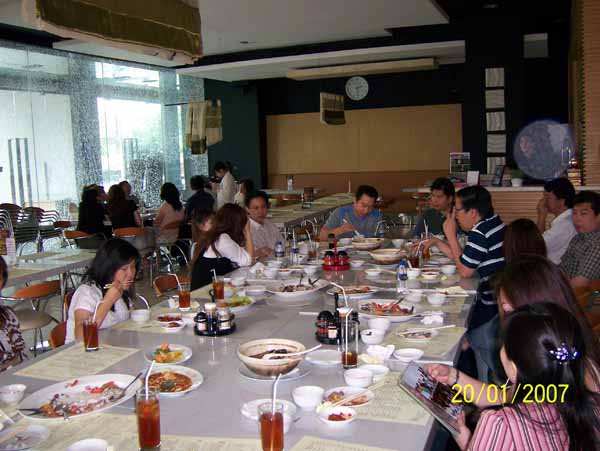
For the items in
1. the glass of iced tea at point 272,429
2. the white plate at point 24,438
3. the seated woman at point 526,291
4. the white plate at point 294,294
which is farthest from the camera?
the white plate at point 294,294

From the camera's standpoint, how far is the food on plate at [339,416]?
6.15ft

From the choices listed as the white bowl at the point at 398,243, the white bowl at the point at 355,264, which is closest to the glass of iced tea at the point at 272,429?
the white bowl at the point at 355,264

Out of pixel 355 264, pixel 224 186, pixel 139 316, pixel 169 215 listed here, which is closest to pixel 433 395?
pixel 139 316

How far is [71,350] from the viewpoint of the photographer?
8.79ft

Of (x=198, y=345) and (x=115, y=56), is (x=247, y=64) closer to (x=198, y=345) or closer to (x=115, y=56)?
(x=115, y=56)

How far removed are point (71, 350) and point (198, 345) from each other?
0.53 metres

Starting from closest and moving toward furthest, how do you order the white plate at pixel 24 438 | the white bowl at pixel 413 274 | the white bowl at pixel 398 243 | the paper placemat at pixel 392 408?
the white plate at pixel 24 438 → the paper placemat at pixel 392 408 → the white bowl at pixel 413 274 → the white bowl at pixel 398 243

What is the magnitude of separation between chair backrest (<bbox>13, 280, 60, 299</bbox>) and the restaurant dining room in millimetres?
15

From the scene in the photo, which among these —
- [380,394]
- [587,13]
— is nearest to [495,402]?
[380,394]

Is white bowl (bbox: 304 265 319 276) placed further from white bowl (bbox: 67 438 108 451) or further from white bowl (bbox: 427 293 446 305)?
white bowl (bbox: 67 438 108 451)

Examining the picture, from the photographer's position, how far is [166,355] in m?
2.48

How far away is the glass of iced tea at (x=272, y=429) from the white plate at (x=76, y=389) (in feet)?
1.99

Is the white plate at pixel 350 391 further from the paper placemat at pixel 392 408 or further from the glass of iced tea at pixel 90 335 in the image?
the glass of iced tea at pixel 90 335
